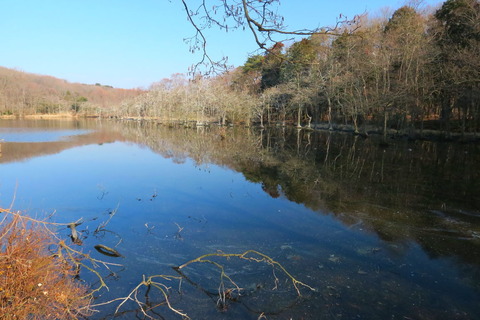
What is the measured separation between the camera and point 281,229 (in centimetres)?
795

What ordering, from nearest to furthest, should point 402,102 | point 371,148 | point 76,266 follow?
point 76,266, point 371,148, point 402,102

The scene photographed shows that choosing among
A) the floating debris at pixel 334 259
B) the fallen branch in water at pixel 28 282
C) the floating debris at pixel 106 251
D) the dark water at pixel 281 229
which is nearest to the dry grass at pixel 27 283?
the fallen branch in water at pixel 28 282

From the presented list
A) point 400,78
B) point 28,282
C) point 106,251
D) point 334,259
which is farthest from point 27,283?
point 400,78

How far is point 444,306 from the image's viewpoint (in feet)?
15.5

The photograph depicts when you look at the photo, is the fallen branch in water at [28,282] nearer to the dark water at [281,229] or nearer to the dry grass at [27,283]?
the dry grass at [27,283]

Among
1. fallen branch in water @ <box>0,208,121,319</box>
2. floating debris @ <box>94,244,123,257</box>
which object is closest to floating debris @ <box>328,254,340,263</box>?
floating debris @ <box>94,244,123,257</box>

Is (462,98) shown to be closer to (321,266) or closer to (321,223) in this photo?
(321,223)

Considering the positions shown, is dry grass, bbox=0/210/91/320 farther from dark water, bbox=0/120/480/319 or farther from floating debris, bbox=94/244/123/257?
floating debris, bbox=94/244/123/257

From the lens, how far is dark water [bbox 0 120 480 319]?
16.0 ft

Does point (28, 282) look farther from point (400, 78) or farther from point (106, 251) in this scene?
point (400, 78)

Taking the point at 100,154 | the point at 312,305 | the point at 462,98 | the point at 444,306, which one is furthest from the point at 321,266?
the point at 462,98

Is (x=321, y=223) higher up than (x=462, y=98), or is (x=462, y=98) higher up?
(x=462, y=98)

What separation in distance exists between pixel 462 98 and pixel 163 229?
1075 inches

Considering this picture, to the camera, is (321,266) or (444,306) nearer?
(444,306)
